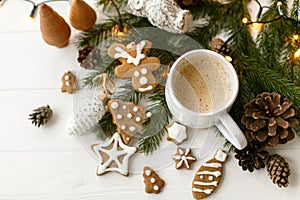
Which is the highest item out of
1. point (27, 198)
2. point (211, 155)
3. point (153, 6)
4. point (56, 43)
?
point (153, 6)

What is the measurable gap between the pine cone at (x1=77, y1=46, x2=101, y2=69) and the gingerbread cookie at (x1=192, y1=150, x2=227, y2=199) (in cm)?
32

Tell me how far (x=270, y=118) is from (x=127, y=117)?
0.29 metres

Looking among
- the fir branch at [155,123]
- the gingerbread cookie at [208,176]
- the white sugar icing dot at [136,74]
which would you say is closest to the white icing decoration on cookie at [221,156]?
the gingerbread cookie at [208,176]

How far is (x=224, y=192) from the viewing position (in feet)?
2.93

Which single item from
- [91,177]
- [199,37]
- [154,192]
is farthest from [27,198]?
[199,37]

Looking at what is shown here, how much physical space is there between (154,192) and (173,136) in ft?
0.39

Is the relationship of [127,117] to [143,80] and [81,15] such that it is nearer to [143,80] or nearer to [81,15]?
[143,80]

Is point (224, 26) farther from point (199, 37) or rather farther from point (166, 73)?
point (166, 73)

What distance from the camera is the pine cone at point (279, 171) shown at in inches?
33.9

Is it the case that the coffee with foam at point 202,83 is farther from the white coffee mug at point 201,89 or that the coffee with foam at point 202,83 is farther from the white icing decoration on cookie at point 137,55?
the white icing decoration on cookie at point 137,55

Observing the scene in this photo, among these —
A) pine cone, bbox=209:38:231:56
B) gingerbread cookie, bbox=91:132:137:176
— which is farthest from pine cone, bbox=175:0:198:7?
gingerbread cookie, bbox=91:132:137:176

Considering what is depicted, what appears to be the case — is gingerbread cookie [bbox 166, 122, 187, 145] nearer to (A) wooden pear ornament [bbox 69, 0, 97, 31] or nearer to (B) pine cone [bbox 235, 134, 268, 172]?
(B) pine cone [bbox 235, 134, 268, 172]

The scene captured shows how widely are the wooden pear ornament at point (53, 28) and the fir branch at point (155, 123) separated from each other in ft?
0.76

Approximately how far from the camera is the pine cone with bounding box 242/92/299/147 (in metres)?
0.86
